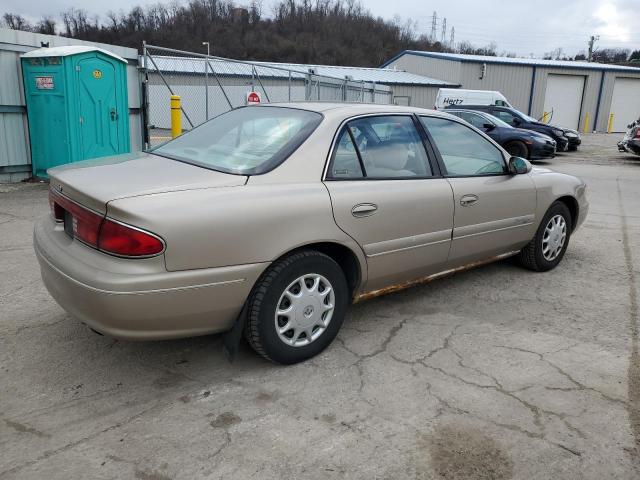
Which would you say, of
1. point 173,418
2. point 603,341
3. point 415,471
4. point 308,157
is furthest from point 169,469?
point 603,341

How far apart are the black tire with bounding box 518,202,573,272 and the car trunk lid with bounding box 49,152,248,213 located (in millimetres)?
3082

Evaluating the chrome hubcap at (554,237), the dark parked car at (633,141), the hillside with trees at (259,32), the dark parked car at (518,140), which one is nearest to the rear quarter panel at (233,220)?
A: the chrome hubcap at (554,237)

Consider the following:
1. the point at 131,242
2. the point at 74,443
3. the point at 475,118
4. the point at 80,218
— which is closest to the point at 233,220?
the point at 131,242

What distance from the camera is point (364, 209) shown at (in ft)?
11.1

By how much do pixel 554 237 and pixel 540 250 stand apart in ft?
0.74

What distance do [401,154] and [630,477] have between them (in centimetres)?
228

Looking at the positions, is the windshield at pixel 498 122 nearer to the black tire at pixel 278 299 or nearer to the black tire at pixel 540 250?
the black tire at pixel 540 250

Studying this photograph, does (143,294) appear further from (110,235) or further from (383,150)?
(383,150)

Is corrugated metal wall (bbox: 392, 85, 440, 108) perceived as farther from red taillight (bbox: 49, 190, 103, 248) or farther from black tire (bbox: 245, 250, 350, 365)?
red taillight (bbox: 49, 190, 103, 248)

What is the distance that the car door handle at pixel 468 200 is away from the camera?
4016 millimetres

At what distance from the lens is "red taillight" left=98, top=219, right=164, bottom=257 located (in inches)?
102

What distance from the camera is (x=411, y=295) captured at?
4512 millimetres

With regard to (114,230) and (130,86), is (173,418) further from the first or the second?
(130,86)

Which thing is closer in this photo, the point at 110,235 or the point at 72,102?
the point at 110,235
